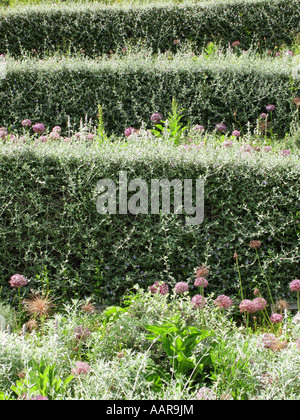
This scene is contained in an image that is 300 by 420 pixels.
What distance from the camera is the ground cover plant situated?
219 centimetres

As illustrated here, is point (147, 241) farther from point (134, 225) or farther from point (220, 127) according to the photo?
point (220, 127)

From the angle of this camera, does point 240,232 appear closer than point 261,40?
Yes

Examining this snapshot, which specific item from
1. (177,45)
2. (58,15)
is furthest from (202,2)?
(58,15)

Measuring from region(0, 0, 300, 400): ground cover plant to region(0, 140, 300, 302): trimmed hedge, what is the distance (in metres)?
0.01

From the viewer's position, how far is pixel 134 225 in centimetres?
358

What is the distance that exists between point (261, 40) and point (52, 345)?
9.26m

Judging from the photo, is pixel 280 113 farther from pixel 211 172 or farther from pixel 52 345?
pixel 52 345

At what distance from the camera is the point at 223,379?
6.96 feet

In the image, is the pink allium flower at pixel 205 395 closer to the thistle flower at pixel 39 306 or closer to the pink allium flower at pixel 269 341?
the pink allium flower at pixel 269 341

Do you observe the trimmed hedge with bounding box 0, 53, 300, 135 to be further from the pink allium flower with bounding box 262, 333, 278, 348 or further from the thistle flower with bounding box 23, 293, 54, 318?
the pink allium flower with bounding box 262, 333, 278, 348

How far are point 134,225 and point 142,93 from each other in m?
3.26

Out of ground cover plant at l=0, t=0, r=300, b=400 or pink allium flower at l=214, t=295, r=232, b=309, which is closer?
ground cover plant at l=0, t=0, r=300, b=400

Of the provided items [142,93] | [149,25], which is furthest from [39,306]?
[149,25]

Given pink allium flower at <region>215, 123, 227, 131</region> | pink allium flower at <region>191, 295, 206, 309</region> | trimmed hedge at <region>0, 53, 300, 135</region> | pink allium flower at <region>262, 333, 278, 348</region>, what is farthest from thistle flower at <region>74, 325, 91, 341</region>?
trimmed hedge at <region>0, 53, 300, 135</region>
